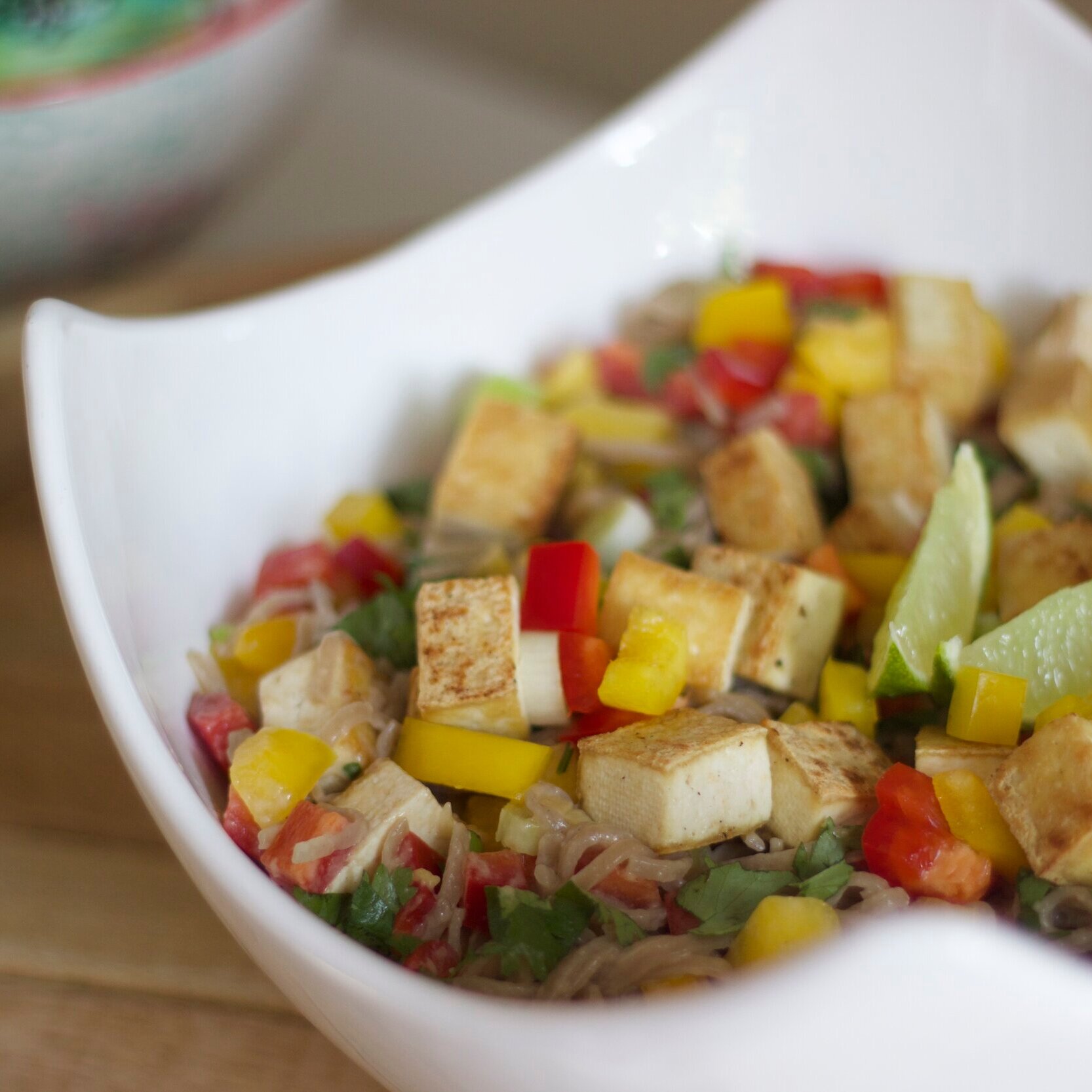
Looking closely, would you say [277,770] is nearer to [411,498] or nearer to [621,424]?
[411,498]

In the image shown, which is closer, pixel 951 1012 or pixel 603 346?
pixel 951 1012

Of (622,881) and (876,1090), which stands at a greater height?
(876,1090)

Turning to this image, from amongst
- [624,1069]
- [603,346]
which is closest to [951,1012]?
[624,1069]

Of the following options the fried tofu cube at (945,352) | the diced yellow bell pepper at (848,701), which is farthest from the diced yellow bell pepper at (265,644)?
the fried tofu cube at (945,352)

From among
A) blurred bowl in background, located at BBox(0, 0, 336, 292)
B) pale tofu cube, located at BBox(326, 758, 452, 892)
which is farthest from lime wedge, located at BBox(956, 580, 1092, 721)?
blurred bowl in background, located at BBox(0, 0, 336, 292)

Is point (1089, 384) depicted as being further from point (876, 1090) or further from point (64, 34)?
point (64, 34)

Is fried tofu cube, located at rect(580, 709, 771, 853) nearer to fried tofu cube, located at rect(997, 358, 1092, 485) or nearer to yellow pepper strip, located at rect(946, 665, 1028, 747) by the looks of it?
yellow pepper strip, located at rect(946, 665, 1028, 747)
